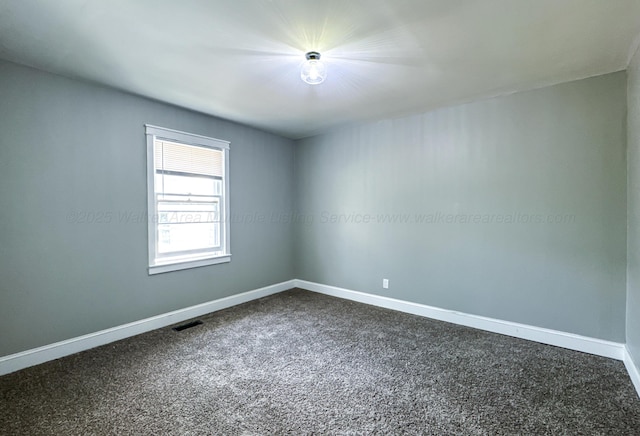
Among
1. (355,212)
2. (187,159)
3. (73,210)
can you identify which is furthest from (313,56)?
(73,210)

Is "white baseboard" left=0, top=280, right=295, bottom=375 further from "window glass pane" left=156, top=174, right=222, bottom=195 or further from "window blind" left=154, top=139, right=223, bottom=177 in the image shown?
"window blind" left=154, top=139, right=223, bottom=177

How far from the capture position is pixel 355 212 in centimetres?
438

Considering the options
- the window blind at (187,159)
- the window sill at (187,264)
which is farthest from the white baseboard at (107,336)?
the window blind at (187,159)

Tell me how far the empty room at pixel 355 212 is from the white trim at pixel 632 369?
3 cm

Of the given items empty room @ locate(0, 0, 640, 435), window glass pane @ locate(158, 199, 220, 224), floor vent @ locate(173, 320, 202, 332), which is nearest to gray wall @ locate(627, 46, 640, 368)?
empty room @ locate(0, 0, 640, 435)

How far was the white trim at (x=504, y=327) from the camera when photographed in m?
2.70

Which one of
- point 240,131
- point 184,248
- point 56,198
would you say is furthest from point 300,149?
point 56,198

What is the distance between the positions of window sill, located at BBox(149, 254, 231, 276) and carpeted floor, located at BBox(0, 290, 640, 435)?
666 millimetres

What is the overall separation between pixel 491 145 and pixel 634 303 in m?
1.81

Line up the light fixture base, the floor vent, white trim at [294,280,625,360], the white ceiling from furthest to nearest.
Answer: the floor vent
white trim at [294,280,625,360]
the light fixture base
the white ceiling

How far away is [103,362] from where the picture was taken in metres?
2.59

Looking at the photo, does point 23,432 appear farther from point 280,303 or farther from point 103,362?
point 280,303

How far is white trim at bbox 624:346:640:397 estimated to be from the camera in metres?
2.17

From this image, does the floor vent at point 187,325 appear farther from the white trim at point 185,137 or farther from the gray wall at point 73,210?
the white trim at point 185,137
